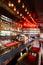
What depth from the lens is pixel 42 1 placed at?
13.6 feet

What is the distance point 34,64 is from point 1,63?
1.80m

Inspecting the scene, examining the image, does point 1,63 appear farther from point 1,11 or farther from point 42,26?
point 42,26

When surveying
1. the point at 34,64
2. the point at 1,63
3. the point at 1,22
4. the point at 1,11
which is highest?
the point at 1,11

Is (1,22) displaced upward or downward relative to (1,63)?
upward

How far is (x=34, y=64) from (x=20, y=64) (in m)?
0.48

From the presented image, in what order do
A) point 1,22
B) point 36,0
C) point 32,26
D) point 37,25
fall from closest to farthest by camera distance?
point 1,22 < point 36,0 < point 32,26 < point 37,25

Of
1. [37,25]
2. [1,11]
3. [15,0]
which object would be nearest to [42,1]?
[15,0]

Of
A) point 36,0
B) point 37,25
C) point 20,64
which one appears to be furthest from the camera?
point 37,25

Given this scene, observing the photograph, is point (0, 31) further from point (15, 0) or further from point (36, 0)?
point (36, 0)

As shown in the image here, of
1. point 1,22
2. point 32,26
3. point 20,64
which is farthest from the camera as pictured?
point 32,26

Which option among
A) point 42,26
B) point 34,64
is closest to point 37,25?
point 42,26

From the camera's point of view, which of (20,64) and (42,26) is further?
(42,26)

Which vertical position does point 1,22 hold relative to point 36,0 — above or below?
below

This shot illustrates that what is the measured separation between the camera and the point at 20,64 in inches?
104
